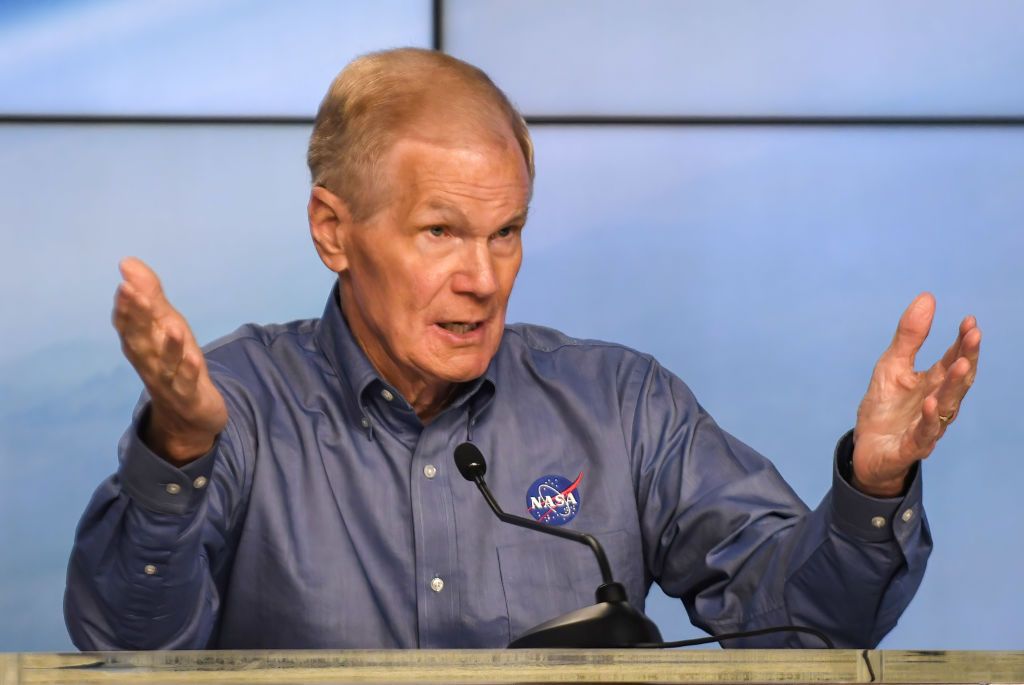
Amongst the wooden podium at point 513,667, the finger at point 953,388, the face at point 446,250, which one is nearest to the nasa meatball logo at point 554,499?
the face at point 446,250

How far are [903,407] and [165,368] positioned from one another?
2.37ft

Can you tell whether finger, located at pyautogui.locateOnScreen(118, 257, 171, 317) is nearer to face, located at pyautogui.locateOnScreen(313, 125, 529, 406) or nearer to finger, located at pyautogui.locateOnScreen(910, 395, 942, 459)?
face, located at pyautogui.locateOnScreen(313, 125, 529, 406)

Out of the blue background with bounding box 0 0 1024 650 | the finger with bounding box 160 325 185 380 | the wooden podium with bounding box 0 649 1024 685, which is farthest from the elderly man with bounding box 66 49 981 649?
the blue background with bounding box 0 0 1024 650

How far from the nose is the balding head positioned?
0.13 metres

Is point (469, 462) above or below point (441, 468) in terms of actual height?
above

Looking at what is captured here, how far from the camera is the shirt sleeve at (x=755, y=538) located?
1.51 metres

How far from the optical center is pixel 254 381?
183cm

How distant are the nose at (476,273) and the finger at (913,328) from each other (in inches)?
20.1

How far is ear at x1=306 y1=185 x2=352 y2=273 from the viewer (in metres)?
1.86

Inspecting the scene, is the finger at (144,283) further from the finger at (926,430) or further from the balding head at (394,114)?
the finger at (926,430)

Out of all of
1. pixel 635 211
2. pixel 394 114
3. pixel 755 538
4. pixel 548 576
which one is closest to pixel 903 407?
pixel 755 538

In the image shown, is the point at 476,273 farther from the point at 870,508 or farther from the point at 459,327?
the point at 870,508

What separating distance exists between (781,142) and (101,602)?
1.96m

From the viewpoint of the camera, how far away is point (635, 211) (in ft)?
9.89
